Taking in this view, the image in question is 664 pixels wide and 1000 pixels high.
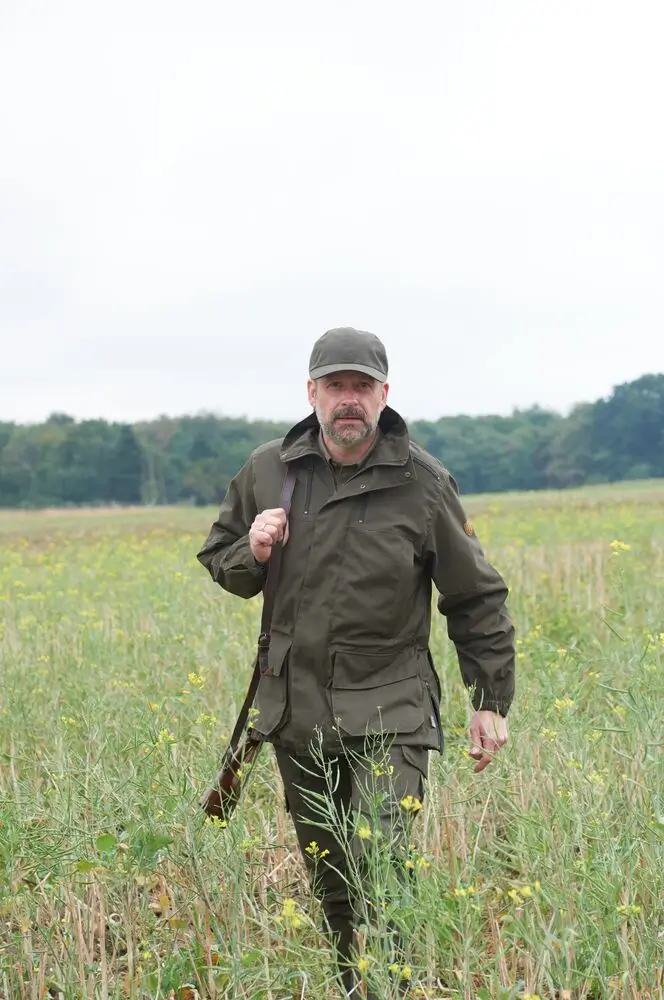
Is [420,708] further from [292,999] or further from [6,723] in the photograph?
[6,723]

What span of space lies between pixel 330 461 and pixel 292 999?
5.68 ft

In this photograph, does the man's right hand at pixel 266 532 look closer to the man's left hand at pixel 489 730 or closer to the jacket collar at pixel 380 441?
the jacket collar at pixel 380 441

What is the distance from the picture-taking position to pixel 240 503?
158 inches

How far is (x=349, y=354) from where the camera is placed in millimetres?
3547

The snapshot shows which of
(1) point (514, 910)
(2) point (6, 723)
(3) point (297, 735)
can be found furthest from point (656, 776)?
(2) point (6, 723)

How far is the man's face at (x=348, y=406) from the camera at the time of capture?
3537 mm

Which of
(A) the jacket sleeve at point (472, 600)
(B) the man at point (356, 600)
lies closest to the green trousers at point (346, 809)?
(B) the man at point (356, 600)

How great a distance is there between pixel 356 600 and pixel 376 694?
0.31 metres

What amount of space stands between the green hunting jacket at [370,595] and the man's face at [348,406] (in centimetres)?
9

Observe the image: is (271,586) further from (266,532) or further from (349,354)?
(349,354)

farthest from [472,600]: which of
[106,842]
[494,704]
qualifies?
[106,842]

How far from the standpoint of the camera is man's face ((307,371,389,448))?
3.54m

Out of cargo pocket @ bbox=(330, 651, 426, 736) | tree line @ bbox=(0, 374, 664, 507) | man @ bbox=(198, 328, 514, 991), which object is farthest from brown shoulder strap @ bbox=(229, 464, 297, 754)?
tree line @ bbox=(0, 374, 664, 507)

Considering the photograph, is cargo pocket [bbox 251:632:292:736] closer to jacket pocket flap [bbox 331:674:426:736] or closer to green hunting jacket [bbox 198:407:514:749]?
green hunting jacket [bbox 198:407:514:749]
